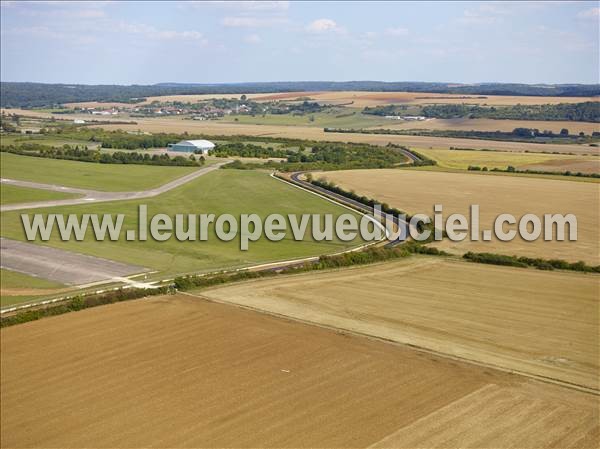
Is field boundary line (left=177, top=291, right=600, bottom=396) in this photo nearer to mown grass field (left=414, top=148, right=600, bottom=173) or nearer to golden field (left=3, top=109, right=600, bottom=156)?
mown grass field (left=414, top=148, right=600, bottom=173)

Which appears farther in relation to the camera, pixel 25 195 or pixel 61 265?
pixel 25 195

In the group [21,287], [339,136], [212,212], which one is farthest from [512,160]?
[21,287]

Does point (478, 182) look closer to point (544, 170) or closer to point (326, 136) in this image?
point (544, 170)

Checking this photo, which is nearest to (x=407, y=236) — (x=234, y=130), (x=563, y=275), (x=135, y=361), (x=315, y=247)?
(x=315, y=247)

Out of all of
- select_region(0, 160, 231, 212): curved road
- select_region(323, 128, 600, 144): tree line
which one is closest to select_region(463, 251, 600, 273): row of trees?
select_region(0, 160, 231, 212): curved road

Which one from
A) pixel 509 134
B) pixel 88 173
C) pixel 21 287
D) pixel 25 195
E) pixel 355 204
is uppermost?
pixel 509 134

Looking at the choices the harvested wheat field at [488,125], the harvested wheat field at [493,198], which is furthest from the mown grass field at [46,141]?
the harvested wheat field at [488,125]

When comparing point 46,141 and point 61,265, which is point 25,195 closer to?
point 61,265
